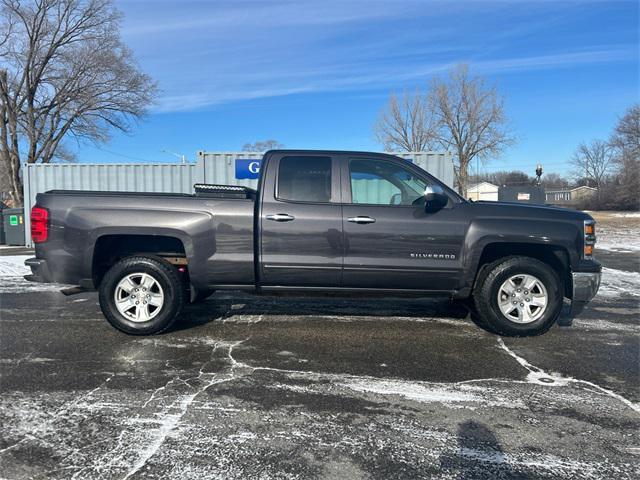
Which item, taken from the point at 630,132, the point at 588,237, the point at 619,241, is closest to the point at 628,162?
the point at 630,132

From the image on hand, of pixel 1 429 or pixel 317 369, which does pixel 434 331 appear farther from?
pixel 1 429

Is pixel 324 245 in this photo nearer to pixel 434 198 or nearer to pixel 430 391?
pixel 434 198

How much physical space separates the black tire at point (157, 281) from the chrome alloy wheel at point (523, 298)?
348 cm

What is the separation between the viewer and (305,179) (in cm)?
505

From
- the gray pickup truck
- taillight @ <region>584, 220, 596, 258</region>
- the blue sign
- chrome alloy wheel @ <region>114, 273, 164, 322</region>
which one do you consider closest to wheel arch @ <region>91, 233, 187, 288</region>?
the gray pickup truck

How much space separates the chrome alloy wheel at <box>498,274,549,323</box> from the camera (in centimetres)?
491

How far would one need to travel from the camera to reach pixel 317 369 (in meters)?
4.04

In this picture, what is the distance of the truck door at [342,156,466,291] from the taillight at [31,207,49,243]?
3.14 m

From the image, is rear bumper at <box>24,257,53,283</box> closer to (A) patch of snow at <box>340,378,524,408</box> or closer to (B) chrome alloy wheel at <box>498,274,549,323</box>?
(A) patch of snow at <box>340,378,524,408</box>

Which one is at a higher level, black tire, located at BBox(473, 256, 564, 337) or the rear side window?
the rear side window

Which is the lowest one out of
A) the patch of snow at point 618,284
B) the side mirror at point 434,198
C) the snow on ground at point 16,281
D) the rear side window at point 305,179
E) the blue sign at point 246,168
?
the patch of snow at point 618,284

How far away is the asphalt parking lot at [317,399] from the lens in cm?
262

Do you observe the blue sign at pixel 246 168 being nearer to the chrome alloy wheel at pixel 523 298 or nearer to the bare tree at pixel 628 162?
the chrome alloy wheel at pixel 523 298

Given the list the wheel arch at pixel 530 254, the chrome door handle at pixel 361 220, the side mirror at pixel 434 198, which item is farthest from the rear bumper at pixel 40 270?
the wheel arch at pixel 530 254
